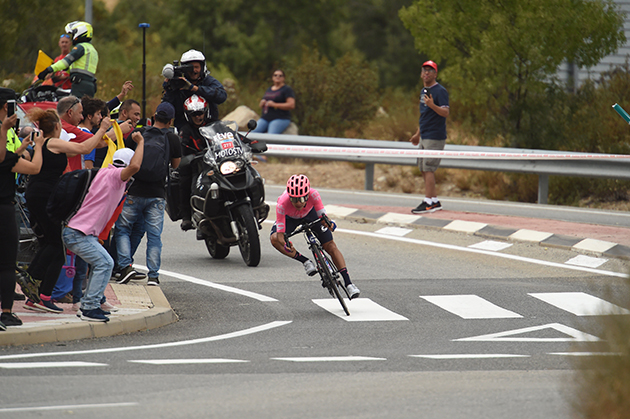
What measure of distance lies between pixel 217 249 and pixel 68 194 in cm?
446

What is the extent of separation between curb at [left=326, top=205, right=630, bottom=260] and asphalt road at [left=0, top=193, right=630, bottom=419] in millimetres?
325

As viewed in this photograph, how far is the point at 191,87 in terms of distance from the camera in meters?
12.4

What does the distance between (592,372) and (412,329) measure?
3983mm

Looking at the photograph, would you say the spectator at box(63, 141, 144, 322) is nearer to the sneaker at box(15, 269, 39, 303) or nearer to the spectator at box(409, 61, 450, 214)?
the sneaker at box(15, 269, 39, 303)

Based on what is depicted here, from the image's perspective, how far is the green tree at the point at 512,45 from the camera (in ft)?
64.1

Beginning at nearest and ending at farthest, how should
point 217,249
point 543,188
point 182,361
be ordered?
point 182,361
point 217,249
point 543,188

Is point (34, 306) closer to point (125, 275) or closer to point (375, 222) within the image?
point (125, 275)

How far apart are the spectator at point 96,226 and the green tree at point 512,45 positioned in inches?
485

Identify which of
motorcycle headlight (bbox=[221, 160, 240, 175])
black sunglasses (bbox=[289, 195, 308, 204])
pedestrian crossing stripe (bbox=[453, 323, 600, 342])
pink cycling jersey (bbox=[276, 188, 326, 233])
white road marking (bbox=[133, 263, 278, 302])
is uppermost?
motorcycle headlight (bbox=[221, 160, 240, 175])

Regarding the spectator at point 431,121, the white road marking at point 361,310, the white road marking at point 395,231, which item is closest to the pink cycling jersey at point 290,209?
the white road marking at point 361,310

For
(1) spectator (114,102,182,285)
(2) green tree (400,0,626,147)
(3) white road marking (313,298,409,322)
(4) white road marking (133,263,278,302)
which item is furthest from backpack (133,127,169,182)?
(2) green tree (400,0,626,147)

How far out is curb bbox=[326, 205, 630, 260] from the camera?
13031 millimetres

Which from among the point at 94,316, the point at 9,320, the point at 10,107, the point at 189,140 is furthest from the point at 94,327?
the point at 189,140

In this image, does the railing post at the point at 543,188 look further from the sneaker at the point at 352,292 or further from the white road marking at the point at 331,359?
the white road marking at the point at 331,359
